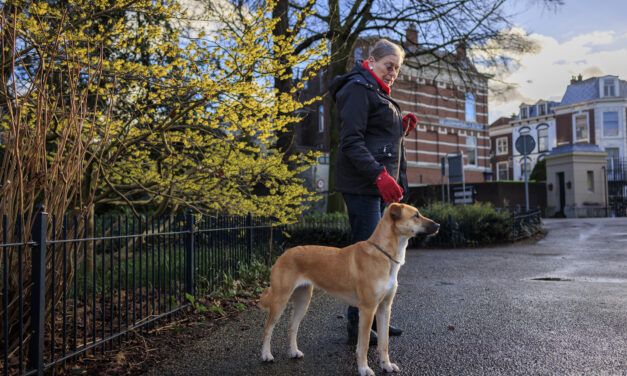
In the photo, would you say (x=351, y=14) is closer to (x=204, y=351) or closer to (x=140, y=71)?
(x=140, y=71)

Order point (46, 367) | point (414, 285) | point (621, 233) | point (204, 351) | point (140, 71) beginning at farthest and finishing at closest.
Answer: point (621, 233)
point (414, 285)
point (140, 71)
point (204, 351)
point (46, 367)

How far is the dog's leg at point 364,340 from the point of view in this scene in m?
2.91

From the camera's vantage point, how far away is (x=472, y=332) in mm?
3988

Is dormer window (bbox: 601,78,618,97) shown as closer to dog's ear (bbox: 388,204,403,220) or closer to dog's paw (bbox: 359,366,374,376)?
dog's ear (bbox: 388,204,403,220)

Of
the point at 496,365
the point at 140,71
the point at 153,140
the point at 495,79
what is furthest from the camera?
the point at 495,79

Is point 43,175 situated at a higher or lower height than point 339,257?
higher

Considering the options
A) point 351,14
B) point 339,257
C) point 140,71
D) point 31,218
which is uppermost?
point 351,14

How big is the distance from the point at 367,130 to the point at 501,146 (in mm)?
57034

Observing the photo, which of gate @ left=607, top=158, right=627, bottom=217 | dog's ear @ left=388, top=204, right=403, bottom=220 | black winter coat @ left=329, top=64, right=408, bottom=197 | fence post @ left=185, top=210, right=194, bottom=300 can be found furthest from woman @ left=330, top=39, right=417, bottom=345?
gate @ left=607, top=158, right=627, bottom=217

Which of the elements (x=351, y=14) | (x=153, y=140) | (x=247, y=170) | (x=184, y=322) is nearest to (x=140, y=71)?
(x=153, y=140)

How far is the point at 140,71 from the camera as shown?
4.91 m

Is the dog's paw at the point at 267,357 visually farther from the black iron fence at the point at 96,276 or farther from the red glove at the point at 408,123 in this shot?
the red glove at the point at 408,123

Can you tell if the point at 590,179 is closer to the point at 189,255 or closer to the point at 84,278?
the point at 189,255

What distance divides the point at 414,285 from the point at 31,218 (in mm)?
4971
